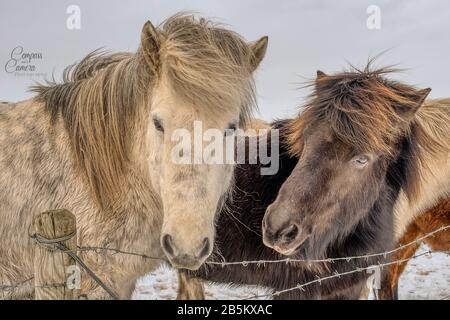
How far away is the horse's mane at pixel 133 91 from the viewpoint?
10.1 feet

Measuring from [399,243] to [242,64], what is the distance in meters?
3.30

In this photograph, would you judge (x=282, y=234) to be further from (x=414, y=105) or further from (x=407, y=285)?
(x=407, y=285)

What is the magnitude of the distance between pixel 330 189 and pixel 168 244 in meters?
1.39

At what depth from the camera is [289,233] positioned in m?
3.29

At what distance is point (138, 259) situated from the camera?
3.28m

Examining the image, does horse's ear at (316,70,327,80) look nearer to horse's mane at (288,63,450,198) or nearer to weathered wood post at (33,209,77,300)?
horse's mane at (288,63,450,198)

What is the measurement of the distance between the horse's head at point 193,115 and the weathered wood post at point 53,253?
555mm

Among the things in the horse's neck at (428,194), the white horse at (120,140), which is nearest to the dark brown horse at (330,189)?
the horse's neck at (428,194)

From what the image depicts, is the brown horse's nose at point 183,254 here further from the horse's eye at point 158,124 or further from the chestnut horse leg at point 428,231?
the chestnut horse leg at point 428,231

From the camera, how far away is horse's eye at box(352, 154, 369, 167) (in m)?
3.51

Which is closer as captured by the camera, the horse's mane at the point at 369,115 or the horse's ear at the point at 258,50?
the horse's ear at the point at 258,50

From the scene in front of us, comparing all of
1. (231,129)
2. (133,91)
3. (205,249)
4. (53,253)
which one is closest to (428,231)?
(231,129)
